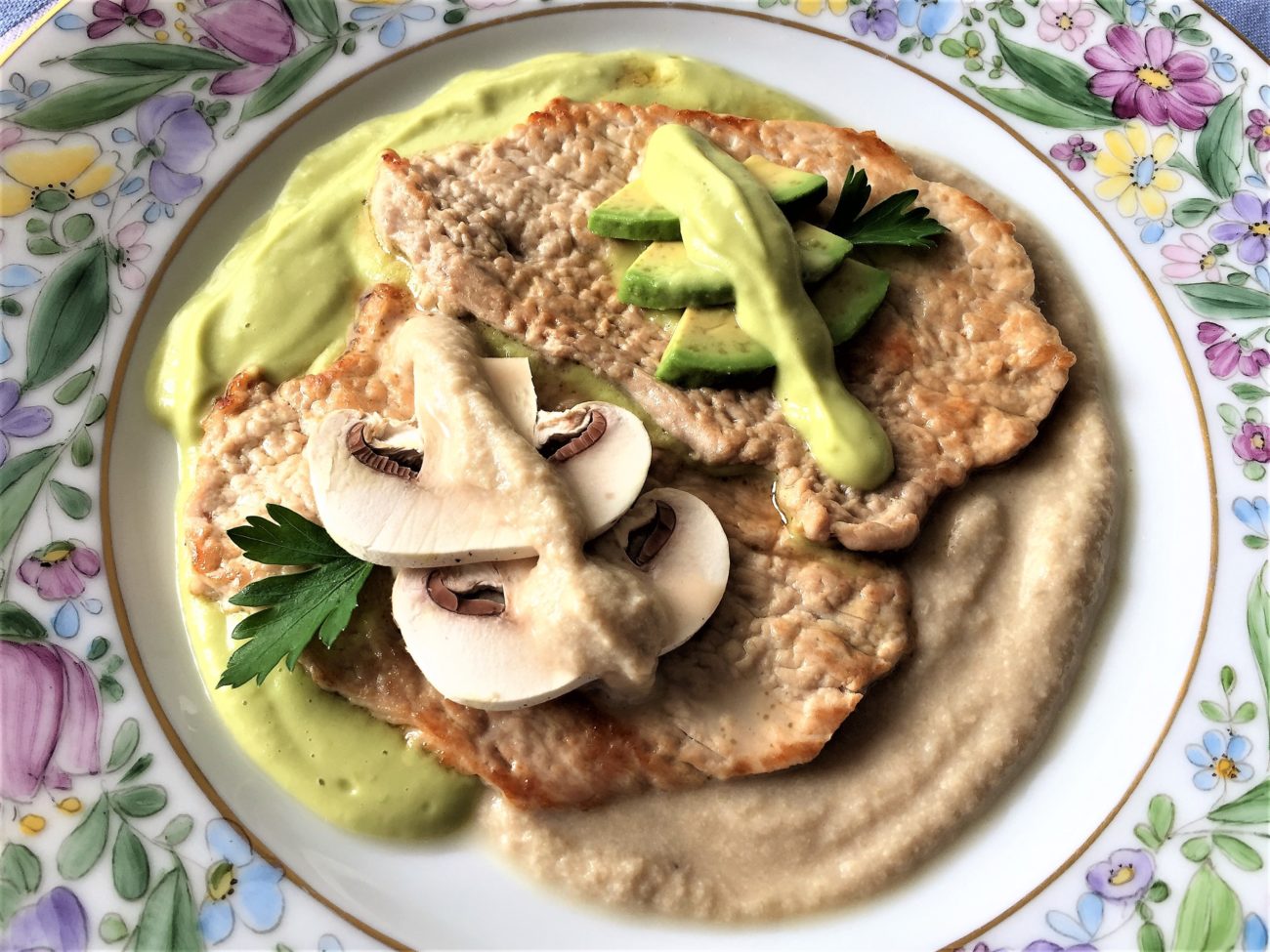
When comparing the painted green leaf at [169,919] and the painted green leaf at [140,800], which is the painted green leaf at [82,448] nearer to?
the painted green leaf at [140,800]

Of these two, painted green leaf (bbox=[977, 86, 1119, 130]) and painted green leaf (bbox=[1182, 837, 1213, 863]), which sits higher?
painted green leaf (bbox=[977, 86, 1119, 130])

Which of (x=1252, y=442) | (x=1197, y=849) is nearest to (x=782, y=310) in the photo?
(x=1252, y=442)

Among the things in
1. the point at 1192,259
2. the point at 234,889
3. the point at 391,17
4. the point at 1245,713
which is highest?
the point at 391,17

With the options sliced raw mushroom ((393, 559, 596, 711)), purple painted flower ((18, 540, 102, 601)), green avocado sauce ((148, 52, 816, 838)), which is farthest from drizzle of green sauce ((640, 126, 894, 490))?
purple painted flower ((18, 540, 102, 601))

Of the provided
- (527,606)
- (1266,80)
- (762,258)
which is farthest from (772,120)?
(527,606)

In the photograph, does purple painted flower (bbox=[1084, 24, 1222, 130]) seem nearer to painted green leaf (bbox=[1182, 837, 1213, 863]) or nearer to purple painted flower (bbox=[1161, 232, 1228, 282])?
purple painted flower (bbox=[1161, 232, 1228, 282])

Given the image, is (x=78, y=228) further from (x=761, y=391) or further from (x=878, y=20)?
(x=878, y=20)

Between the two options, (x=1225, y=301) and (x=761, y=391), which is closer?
(x=761, y=391)
